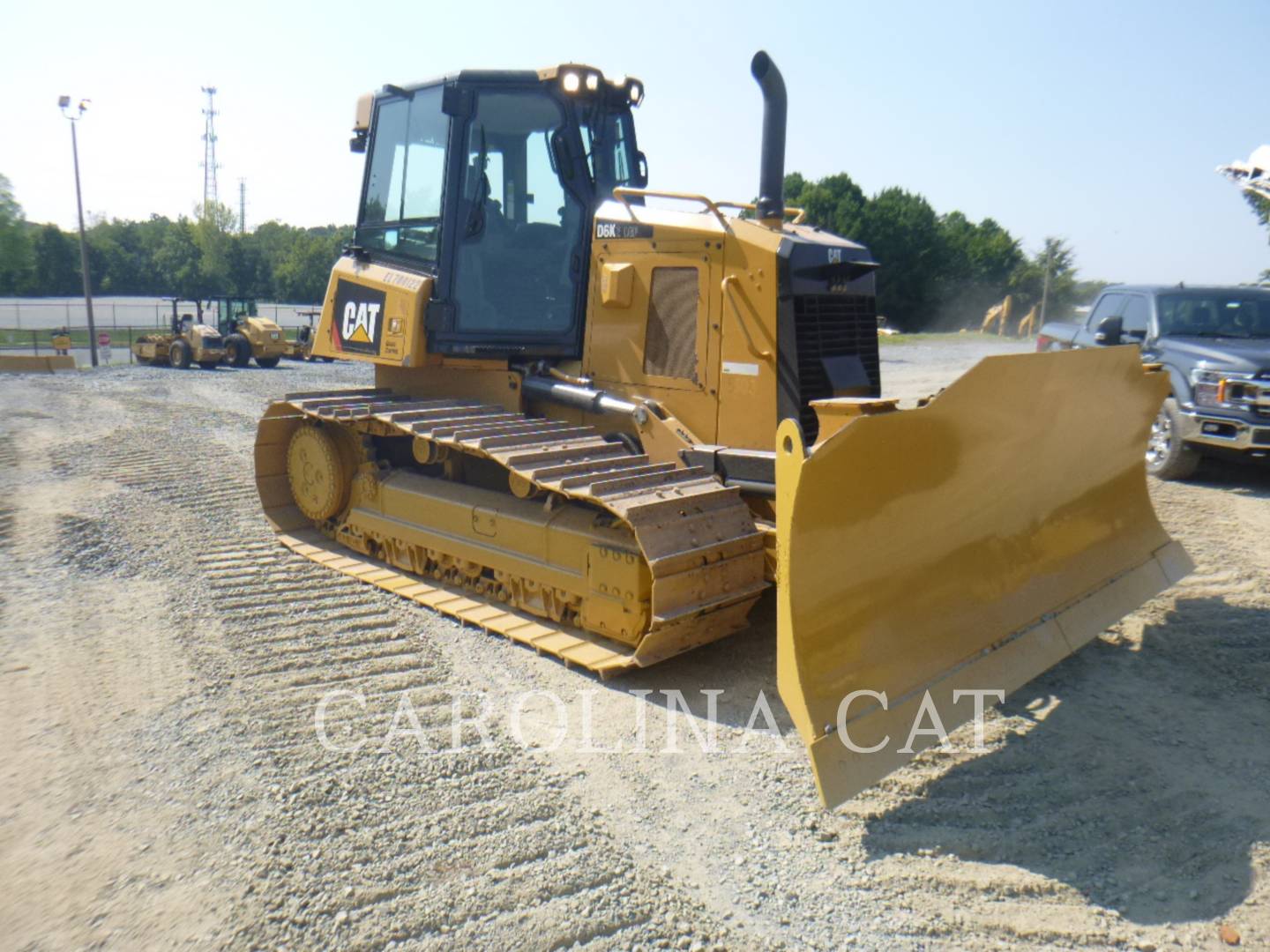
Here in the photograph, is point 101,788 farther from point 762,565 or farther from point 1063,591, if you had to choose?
point 1063,591

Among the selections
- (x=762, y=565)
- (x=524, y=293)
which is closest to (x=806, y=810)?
(x=762, y=565)

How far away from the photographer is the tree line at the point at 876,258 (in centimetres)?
4581

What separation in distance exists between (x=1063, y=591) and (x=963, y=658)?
3.22ft

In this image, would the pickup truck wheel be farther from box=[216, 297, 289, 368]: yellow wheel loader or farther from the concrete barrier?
the concrete barrier

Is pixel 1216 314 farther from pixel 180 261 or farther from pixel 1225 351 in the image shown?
pixel 180 261

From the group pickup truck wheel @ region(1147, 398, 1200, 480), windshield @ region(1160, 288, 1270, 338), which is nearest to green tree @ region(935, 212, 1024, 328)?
windshield @ region(1160, 288, 1270, 338)

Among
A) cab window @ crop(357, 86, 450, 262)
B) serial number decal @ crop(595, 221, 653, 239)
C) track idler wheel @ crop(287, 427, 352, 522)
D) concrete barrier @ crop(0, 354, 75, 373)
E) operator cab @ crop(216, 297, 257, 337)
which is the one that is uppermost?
cab window @ crop(357, 86, 450, 262)

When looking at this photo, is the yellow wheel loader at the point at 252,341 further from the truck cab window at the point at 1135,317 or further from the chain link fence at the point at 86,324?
the truck cab window at the point at 1135,317

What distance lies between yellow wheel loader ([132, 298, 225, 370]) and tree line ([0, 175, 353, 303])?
31.1 meters

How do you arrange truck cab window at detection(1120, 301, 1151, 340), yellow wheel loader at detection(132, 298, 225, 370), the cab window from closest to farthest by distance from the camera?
1. the cab window
2. truck cab window at detection(1120, 301, 1151, 340)
3. yellow wheel loader at detection(132, 298, 225, 370)

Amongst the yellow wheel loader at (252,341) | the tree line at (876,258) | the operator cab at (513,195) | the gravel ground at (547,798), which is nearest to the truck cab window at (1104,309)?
the gravel ground at (547,798)

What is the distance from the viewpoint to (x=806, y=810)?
141 inches

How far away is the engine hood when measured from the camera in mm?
8477

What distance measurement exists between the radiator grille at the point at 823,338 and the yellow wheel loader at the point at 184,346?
21537mm
